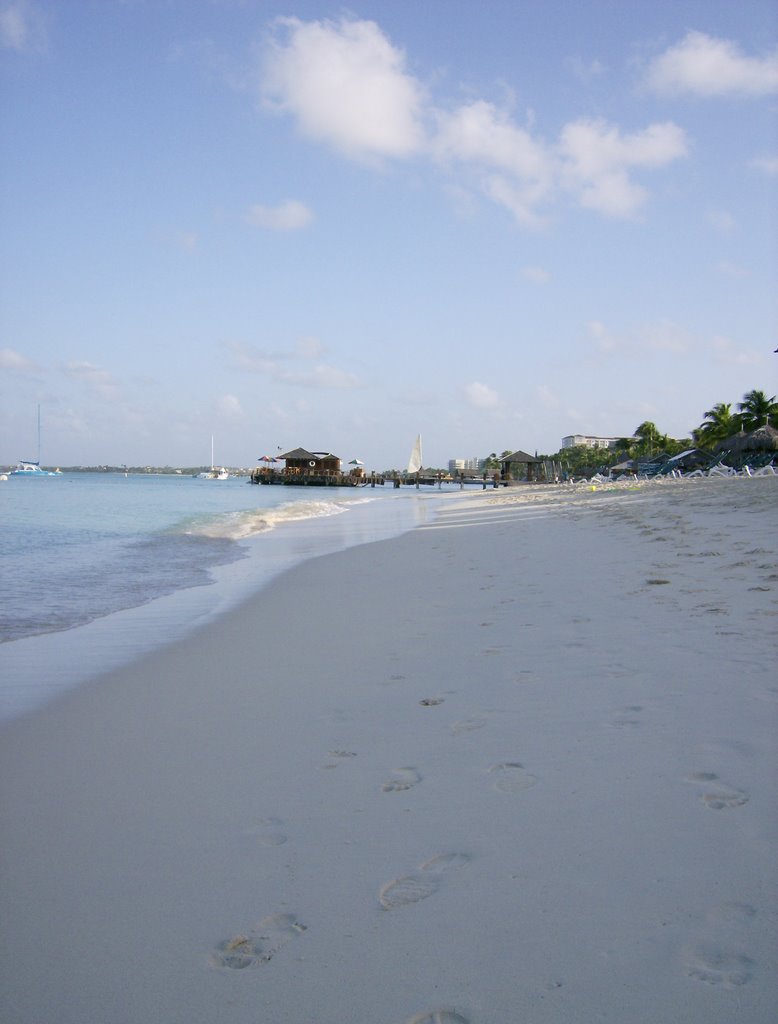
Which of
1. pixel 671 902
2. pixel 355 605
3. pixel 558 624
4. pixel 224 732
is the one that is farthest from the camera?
pixel 355 605

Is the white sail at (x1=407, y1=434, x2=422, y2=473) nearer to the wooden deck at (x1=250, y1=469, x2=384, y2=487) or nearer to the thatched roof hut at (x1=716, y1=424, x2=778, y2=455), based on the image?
the wooden deck at (x1=250, y1=469, x2=384, y2=487)

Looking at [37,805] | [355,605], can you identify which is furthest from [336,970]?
[355,605]

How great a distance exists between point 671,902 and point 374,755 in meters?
1.38

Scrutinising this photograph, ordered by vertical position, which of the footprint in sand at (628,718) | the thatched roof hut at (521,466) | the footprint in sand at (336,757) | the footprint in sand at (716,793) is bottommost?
the footprint in sand at (336,757)

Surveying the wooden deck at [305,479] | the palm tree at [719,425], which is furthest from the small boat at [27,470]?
the palm tree at [719,425]

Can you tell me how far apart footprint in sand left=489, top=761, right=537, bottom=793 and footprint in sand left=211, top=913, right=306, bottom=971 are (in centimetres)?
94

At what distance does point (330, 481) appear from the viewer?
79250 mm

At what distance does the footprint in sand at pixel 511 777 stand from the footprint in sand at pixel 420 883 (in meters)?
0.47

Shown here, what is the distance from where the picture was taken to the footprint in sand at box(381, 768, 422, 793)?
8.22 feet

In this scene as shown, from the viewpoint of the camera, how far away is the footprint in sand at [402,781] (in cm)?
251

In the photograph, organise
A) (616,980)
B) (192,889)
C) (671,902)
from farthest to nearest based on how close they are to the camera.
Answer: (192,889) < (671,902) < (616,980)

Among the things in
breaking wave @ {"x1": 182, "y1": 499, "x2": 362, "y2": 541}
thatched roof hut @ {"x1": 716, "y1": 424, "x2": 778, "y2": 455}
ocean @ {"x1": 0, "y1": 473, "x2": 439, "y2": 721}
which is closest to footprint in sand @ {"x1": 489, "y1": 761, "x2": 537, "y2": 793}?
ocean @ {"x1": 0, "y1": 473, "x2": 439, "y2": 721}

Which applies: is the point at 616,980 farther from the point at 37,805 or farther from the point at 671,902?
the point at 37,805

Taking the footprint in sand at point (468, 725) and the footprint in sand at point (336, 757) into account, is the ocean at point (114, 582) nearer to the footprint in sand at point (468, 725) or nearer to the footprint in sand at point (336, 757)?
the footprint in sand at point (336, 757)
